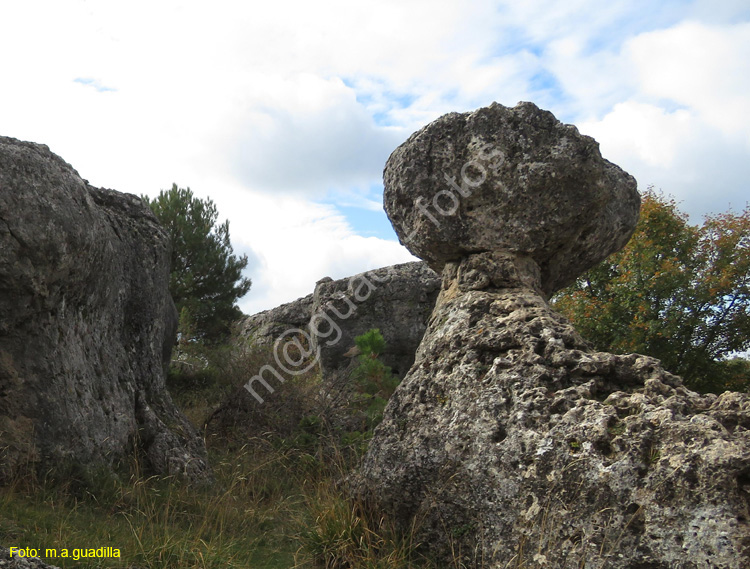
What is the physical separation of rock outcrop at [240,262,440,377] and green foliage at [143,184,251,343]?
8.03 meters

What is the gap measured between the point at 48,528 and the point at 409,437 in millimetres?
2498

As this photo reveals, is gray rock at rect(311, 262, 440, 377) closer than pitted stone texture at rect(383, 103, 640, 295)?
No

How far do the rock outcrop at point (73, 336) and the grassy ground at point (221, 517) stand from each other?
0.30m

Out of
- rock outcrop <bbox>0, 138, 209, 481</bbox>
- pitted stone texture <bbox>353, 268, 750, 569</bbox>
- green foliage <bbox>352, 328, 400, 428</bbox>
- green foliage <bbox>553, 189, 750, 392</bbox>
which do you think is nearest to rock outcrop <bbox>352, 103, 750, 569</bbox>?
pitted stone texture <bbox>353, 268, 750, 569</bbox>

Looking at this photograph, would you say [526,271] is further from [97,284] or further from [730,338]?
[730,338]

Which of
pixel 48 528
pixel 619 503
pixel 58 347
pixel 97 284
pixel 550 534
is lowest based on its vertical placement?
pixel 48 528

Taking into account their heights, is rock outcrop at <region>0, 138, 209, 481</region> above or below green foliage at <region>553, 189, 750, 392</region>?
below

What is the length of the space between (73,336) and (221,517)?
2026 mm

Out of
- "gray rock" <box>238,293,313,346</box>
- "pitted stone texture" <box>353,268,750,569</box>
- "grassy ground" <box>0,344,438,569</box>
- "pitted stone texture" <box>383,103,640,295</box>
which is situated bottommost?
"grassy ground" <box>0,344,438,569</box>

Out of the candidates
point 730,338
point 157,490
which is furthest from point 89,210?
point 730,338

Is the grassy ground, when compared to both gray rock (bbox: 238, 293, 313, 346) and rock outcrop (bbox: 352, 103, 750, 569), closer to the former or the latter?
rock outcrop (bbox: 352, 103, 750, 569)

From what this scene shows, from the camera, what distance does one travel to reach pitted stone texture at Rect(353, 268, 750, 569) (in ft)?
11.2

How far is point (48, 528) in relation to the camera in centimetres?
444

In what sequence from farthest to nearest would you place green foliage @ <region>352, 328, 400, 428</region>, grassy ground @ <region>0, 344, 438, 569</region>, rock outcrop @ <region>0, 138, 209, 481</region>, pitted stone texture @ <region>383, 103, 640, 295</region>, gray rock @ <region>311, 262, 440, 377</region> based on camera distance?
1. gray rock @ <region>311, 262, 440, 377</region>
2. green foliage @ <region>352, 328, 400, 428</region>
3. pitted stone texture @ <region>383, 103, 640, 295</region>
4. rock outcrop @ <region>0, 138, 209, 481</region>
5. grassy ground @ <region>0, 344, 438, 569</region>
